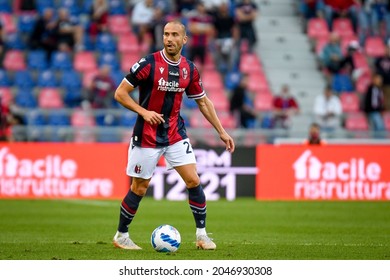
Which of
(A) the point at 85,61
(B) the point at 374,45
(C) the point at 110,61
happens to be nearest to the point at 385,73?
(B) the point at 374,45

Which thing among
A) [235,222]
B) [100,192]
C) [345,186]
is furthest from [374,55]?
[235,222]

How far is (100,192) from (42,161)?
141cm

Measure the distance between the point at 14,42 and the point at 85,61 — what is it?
6.52 feet

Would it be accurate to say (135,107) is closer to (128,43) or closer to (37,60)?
(37,60)

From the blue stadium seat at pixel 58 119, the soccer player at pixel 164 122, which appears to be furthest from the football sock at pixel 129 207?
the blue stadium seat at pixel 58 119

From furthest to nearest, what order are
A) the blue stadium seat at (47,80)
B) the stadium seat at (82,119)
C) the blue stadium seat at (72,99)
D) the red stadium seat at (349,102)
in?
the red stadium seat at (349,102) < the blue stadium seat at (47,80) < the blue stadium seat at (72,99) < the stadium seat at (82,119)

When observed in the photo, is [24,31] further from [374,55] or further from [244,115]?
[374,55]

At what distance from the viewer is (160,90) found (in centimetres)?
1179

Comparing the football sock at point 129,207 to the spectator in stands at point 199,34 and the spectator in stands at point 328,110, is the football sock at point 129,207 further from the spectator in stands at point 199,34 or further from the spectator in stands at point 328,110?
the spectator in stands at point 199,34

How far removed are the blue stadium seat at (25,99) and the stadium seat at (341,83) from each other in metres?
8.28

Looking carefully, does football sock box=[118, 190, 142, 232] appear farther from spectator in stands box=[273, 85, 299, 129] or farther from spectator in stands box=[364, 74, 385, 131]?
spectator in stands box=[364, 74, 385, 131]

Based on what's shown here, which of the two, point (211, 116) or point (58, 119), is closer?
point (211, 116)

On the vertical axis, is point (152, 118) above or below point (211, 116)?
above

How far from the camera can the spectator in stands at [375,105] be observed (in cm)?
2688
